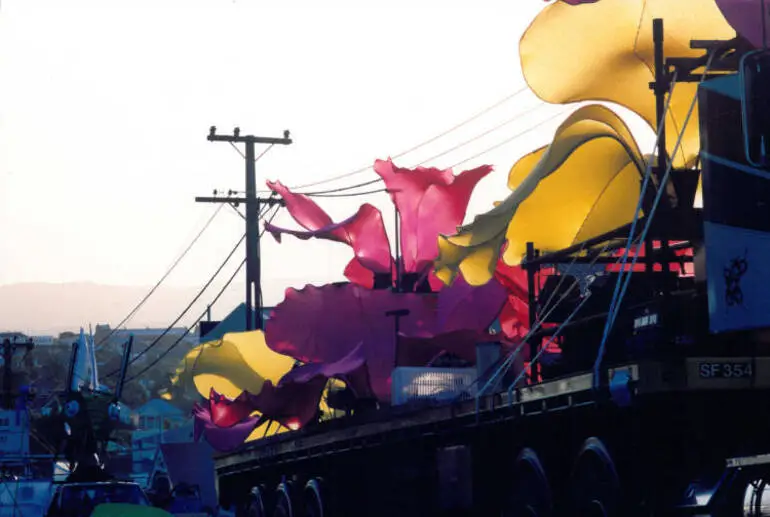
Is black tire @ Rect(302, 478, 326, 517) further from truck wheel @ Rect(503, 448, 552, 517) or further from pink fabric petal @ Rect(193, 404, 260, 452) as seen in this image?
pink fabric petal @ Rect(193, 404, 260, 452)

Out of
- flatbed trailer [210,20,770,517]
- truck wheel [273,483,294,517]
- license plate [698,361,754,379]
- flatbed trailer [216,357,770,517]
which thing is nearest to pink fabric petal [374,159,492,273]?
truck wheel [273,483,294,517]

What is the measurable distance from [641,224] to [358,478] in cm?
728

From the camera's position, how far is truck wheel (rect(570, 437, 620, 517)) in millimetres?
17375

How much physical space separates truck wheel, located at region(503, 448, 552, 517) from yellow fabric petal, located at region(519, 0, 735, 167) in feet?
23.5

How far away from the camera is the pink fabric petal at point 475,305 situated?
107ft

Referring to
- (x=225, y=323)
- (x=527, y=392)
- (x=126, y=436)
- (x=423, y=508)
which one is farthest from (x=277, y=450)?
(x=126, y=436)

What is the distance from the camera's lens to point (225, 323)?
64938 mm

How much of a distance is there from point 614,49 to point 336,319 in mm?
→ 12539

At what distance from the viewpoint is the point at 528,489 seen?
19.6 metres

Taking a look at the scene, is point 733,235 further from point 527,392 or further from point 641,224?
point 641,224

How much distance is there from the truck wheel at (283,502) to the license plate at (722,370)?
14530 mm

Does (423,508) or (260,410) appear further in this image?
(260,410)

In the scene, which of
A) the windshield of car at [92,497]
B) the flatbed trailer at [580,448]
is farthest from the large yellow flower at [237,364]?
the flatbed trailer at [580,448]

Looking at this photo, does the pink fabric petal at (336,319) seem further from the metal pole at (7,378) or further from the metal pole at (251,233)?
the metal pole at (7,378)
